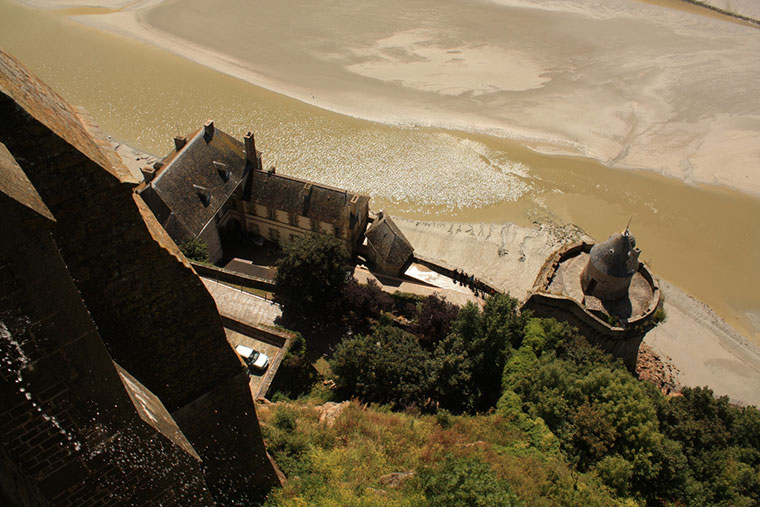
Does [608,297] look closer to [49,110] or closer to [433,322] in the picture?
[433,322]

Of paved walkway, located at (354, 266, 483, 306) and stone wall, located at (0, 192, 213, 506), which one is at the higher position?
stone wall, located at (0, 192, 213, 506)

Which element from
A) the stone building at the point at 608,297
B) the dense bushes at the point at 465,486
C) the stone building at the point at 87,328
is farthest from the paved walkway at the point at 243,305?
the stone building at the point at 87,328

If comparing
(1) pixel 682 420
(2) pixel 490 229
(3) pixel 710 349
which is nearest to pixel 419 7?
(2) pixel 490 229

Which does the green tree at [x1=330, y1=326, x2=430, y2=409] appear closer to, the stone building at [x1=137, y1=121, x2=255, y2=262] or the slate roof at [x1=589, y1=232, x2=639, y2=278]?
the slate roof at [x1=589, y1=232, x2=639, y2=278]

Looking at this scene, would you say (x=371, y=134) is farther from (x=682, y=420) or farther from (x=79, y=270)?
(x=79, y=270)

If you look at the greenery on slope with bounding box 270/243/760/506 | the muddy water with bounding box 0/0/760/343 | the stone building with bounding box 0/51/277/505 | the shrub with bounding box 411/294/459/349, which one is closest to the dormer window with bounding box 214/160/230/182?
the muddy water with bounding box 0/0/760/343

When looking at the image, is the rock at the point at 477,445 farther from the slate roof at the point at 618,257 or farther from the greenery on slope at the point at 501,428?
the slate roof at the point at 618,257

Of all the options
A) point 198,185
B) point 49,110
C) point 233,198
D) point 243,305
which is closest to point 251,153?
point 233,198

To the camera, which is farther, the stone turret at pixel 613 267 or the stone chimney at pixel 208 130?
the stone chimney at pixel 208 130
